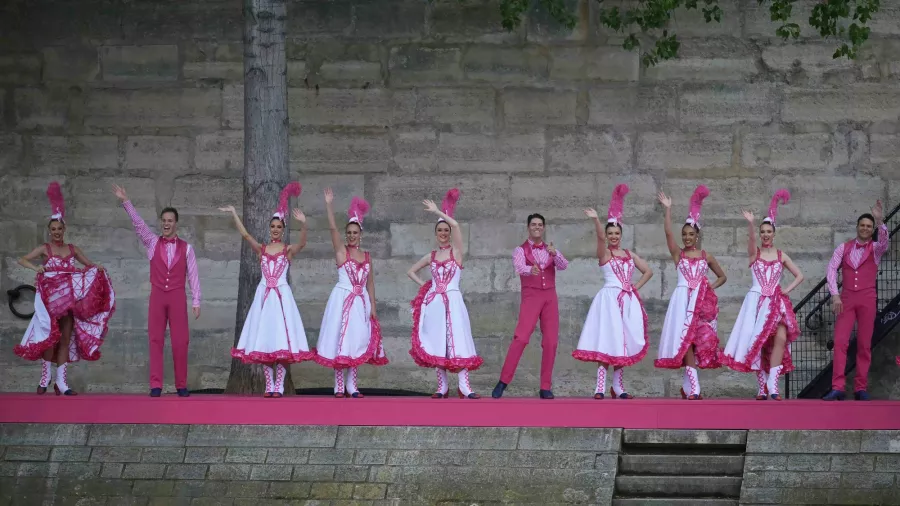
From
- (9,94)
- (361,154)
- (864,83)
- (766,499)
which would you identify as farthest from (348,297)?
(864,83)

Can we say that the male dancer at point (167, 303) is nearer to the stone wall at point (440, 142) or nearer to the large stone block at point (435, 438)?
the large stone block at point (435, 438)

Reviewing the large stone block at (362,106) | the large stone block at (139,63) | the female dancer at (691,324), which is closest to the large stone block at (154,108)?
the large stone block at (139,63)

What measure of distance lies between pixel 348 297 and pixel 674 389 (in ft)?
11.4

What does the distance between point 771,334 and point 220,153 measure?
519 centimetres

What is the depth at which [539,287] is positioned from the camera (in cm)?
1009

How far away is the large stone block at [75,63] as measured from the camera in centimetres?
1237

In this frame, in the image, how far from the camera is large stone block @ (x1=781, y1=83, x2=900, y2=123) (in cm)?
1204

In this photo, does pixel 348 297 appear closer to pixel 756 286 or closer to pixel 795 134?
pixel 756 286

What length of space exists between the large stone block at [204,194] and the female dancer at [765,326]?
4.66m

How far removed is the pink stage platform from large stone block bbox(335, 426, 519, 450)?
0.06m

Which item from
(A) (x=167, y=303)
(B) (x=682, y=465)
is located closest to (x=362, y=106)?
(A) (x=167, y=303)

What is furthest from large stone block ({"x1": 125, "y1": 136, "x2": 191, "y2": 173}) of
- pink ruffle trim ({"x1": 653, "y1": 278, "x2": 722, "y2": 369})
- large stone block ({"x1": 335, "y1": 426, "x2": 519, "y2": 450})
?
pink ruffle trim ({"x1": 653, "y1": 278, "x2": 722, "y2": 369})

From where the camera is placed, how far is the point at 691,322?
32.9ft

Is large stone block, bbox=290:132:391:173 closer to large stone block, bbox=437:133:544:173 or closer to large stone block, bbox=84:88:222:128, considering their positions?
large stone block, bbox=437:133:544:173
